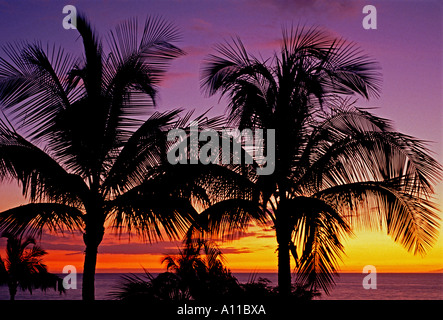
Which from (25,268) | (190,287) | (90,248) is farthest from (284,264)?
(25,268)

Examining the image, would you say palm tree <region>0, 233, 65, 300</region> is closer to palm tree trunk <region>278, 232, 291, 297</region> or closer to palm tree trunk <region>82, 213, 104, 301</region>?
palm tree trunk <region>82, 213, 104, 301</region>

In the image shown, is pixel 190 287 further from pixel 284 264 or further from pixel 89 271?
pixel 89 271

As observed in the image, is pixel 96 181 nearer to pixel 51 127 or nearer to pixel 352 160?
pixel 51 127

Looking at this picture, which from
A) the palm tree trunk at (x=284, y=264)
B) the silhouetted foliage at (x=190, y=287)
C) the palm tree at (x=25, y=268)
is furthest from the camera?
the palm tree at (x=25, y=268)

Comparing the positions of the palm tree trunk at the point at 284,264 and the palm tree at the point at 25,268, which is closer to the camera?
the palm tree trunk at the point at 284,264

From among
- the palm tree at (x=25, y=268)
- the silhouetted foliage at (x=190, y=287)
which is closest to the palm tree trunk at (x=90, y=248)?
the silhouetted foliage at (x=190, y=287)

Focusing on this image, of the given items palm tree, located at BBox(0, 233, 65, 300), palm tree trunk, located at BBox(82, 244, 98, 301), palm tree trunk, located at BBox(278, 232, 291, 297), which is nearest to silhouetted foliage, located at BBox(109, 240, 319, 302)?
palm tree trunk, located at BBox(278, 232, 291, 297)

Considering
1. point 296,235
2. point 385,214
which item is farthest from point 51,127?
point 385,214

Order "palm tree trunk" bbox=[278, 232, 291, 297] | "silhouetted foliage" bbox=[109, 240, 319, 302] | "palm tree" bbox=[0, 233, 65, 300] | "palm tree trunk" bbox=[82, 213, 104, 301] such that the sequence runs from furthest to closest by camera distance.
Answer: "palm tree" bbox=[0, 233, 65, 300], "palm tree trunk" bbox=[82, 213, 104, 301], "palm tree trunk" bbox=[278, 232, 291, 297], "silhouetted foliage" bbox=[109, 240, 319, 302]

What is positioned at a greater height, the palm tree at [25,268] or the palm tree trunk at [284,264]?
the palm tree trunk at [284,264]

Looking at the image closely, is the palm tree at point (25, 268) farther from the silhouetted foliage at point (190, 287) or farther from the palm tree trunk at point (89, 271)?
the silhouetted foliage at point (190, 287)

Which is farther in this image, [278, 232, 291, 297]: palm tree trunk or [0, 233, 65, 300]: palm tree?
[0, 233, 65, 300]: palm tree

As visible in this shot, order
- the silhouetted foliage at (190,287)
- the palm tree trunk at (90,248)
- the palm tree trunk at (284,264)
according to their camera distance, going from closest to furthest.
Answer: the silhouetted foliage at (190,287), the palm tree trunk at (284,264), the palm tree trunk at (90,248)
